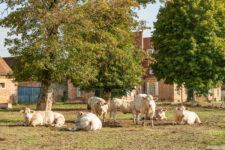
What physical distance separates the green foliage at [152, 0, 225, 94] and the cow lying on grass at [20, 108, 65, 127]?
62.2 ft

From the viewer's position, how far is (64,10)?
53.5 feet

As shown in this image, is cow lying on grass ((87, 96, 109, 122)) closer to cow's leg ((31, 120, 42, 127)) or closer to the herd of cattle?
the herd of cattle

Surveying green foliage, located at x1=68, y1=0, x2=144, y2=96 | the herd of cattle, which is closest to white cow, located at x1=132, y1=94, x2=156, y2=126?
the herd of cattle

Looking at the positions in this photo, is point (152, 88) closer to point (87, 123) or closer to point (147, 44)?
point (147, 44)

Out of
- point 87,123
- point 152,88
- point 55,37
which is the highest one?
point 55,37

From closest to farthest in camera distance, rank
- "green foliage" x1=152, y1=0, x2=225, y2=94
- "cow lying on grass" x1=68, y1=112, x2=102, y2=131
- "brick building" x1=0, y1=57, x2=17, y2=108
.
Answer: "cow lying on grass" x1=68, y1=112, x2=102, y2=131 → "green foliage" x1=152, y1=0, x2=225, y2=94 → "brick building" x1=0, y1=57, x2=17, y2=108

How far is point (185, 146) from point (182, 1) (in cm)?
2561

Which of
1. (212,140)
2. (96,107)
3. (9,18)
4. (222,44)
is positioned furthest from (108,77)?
(212,140)

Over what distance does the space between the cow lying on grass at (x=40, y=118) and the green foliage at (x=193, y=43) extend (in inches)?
747

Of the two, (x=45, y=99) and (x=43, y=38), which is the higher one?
Answer: (x=43, y=38)

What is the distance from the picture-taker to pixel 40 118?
14383mm

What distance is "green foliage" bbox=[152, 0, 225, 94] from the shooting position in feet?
99.6

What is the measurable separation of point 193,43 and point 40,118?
66.0 ft

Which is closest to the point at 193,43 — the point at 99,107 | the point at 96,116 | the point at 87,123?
the point at 99,107
